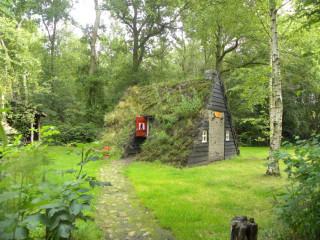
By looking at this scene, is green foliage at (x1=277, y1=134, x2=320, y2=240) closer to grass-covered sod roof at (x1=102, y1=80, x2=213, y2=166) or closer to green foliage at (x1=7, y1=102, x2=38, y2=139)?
grass-covered sod roof at (x1=102, y1=80, x2=213, y2=166)

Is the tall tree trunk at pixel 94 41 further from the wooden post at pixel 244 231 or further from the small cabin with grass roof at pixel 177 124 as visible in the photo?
the wooden post at pixel 244 231

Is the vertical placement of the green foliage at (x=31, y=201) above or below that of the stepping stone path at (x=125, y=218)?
above

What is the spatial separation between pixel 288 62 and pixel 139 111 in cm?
1002

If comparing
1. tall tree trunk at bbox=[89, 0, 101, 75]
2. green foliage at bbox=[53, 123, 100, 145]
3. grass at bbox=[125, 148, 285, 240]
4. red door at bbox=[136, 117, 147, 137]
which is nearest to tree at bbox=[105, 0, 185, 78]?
tall tree trunk at bbox=[89, 0, 101, 75]

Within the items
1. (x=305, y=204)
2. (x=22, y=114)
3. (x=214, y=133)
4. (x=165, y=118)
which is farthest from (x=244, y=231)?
(x=22, y=114)

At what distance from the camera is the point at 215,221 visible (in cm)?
464

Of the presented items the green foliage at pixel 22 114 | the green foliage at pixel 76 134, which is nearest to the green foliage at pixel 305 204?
the green foliage at pixel 22 114

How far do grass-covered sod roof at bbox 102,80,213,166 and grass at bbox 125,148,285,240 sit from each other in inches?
94.5

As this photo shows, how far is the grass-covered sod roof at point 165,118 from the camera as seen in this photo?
12109 millimetres

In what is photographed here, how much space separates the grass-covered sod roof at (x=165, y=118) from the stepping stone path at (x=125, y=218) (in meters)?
5.19

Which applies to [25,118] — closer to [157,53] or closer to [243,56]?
[157,53]

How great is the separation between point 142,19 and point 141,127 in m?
16.5

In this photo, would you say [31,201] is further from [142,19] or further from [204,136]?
[142,19]

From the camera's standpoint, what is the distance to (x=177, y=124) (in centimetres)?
1292
